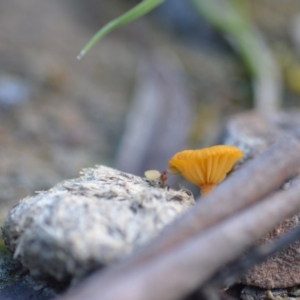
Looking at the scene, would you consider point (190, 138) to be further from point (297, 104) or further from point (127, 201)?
point (127, 201)

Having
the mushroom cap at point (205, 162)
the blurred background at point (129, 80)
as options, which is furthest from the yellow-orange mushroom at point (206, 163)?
the blurred background at point (129, 80)

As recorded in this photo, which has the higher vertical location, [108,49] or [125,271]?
[108,49]

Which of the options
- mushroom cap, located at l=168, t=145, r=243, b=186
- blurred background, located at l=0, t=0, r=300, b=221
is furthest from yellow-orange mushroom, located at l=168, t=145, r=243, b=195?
blurred background, located at l=0, t=0, r=300, b=221

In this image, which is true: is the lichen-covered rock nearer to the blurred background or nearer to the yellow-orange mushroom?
the yellow-orange mushroom

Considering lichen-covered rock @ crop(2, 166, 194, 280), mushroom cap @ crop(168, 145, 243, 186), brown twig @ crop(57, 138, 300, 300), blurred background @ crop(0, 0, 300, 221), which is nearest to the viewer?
brown twig @ crop(57, 138, 300, 300)

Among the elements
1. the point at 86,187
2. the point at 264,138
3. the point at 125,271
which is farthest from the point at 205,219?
the point at 264,138

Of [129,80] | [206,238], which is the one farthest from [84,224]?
[129,80]
